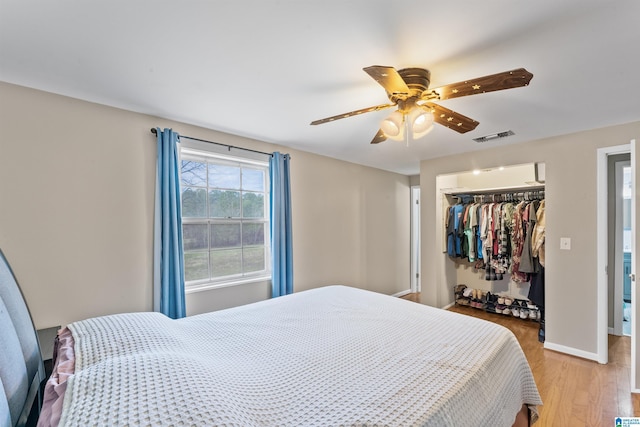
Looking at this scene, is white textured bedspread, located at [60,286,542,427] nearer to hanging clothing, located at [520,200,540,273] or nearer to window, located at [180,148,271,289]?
window, located at [180,148,271,289]

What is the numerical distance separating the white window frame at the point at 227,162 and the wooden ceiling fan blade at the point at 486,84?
74.4 inches

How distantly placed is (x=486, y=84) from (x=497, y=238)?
9.26ft

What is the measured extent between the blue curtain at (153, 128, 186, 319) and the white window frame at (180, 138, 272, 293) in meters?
0.20

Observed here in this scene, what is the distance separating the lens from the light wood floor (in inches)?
74.5

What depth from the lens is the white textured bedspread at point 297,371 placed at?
0.77 metres

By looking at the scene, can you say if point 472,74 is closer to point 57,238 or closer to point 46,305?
point 57,238

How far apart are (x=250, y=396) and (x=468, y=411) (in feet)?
2.61

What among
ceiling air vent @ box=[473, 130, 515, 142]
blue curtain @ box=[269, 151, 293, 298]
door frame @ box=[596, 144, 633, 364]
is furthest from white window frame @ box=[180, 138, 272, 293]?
door frame @ box=[596, 144, 633, 364]

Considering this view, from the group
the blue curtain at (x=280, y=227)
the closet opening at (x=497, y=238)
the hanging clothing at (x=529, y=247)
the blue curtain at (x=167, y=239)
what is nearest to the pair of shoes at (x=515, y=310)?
the closet opening at (x=497, y=238)

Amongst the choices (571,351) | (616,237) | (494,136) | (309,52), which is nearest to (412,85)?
(309,52)

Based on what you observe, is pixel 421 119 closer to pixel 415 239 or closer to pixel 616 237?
pixel 616 237

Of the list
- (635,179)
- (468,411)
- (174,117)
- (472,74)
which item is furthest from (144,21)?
(635,179)

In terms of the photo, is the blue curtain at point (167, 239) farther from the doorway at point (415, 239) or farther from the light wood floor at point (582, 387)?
the doorway at point (415, 239)

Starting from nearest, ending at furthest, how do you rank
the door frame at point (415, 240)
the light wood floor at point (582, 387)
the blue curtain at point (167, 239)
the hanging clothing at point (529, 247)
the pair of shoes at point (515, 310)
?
the light wood floor at point (582, 387), the blue curtain at point (167, 239), the hanging clothing at point (529, 247), the pair of shoes at point (515, 310), the door frame at point (415, 240)
